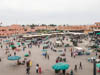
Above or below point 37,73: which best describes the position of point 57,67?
above

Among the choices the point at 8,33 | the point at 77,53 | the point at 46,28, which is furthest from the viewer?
the point at 46,28

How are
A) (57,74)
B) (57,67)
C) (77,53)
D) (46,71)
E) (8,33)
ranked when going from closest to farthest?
(57,67) < (57,74) < (46,71) < (77,53) < (8,33)

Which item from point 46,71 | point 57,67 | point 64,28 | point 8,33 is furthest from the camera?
point 64,28

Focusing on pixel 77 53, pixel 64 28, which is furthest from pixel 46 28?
pixel 77 53

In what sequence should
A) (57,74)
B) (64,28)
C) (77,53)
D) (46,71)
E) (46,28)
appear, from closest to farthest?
(57,74) < (46,71) < (77,53) < (64,28) < (46,28)

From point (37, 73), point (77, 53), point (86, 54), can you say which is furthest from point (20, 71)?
point (86, 54)

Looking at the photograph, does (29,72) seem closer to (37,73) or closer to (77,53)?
(37,73)

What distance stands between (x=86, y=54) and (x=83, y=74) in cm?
871

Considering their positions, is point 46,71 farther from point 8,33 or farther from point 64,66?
point 8,33

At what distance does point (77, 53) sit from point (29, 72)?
9.72 m

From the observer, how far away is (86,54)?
19172mm

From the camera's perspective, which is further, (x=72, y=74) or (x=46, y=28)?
(x=46, y=28)

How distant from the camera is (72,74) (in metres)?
10.7

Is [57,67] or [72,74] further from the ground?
[57,67]
